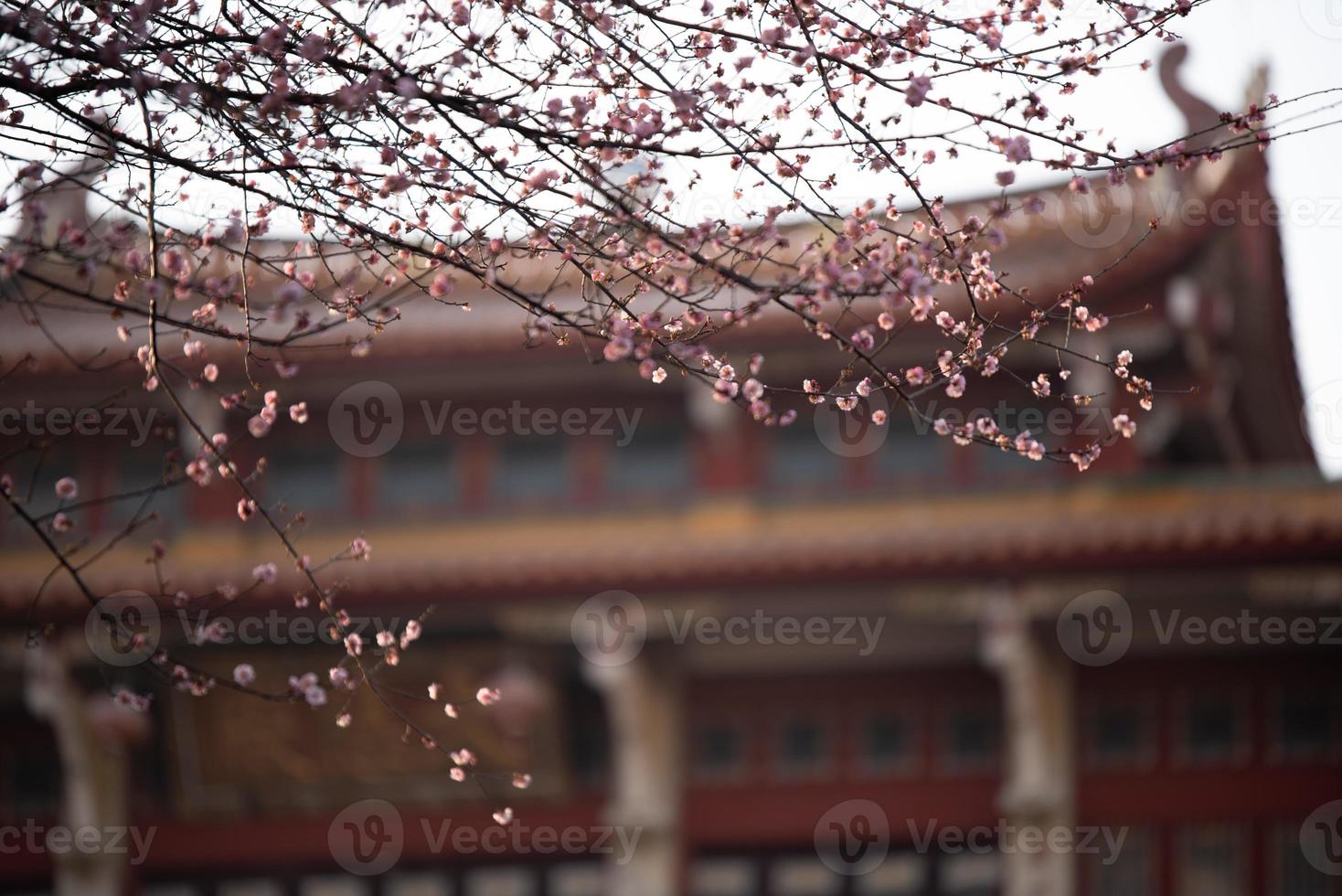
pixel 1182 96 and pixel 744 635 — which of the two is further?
pixel 1182 96

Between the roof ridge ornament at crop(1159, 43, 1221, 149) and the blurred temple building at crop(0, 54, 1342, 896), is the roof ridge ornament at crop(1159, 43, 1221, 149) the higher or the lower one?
the higher one

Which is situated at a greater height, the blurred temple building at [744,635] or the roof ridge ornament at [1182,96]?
the roof ridge ornament at [1182,96]

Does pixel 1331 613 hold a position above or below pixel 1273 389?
below

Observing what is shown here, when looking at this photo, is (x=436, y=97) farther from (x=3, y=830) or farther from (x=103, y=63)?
(x=3, y=830)

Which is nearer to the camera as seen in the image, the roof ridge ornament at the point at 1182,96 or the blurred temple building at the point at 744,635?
the blurred temple building at the point at 744,635

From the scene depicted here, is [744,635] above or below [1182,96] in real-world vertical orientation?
below

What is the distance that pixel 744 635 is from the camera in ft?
33.1

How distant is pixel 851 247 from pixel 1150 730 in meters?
6.85

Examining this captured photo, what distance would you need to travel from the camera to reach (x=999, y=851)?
9.81m

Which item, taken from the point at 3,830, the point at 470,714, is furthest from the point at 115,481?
the point at 470,714

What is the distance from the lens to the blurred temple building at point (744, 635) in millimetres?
9586

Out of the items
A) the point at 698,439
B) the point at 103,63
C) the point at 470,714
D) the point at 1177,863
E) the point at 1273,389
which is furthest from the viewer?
the point at 1273,389

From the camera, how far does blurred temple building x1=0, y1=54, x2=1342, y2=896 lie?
9.59 meters

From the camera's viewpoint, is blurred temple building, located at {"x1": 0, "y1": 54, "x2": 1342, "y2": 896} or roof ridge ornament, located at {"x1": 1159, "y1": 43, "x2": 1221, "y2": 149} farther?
roof ridge ornament, located at {"x1": 1159, "y1": 43, "x2": 1221, "y2": 149}
